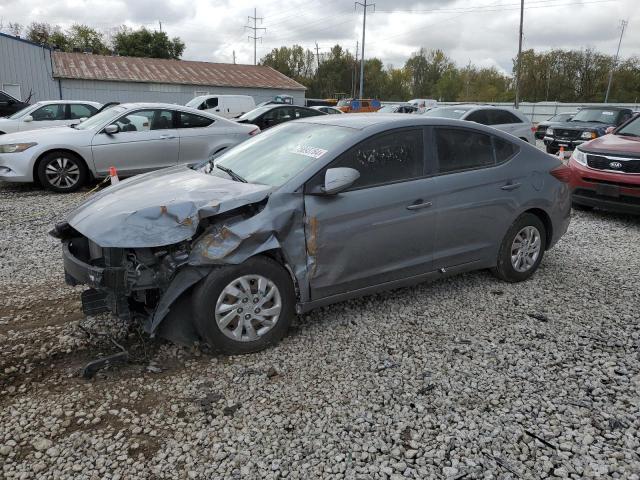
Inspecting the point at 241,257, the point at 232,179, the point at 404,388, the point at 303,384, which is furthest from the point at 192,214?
the point at 404,388

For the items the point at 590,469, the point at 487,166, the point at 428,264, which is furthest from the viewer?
the point at 487,166

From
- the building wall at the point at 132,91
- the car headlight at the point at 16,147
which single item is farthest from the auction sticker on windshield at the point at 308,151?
the building wall at the point at 132,91

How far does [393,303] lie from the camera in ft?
14.5

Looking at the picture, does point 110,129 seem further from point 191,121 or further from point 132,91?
point 132,91

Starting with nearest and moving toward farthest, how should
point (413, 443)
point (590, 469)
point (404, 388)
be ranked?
point (590, 469) < point (413, 443) < point (404, 388)

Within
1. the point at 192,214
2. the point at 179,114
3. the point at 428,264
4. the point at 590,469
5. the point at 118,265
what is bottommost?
the point at 590,469

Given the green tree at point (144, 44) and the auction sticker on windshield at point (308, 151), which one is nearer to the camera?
the auction sticker on windshield at point (308, 151)

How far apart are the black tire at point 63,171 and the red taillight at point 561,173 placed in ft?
25.2

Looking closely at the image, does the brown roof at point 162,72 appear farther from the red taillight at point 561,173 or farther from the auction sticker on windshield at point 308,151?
the red taillight at point 561,173

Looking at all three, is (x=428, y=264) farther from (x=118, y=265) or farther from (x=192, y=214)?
(x=118, y=265)

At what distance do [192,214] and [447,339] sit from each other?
2087 millimetres

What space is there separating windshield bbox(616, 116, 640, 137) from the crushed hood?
23.5 ft

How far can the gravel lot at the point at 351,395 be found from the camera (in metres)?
2.55

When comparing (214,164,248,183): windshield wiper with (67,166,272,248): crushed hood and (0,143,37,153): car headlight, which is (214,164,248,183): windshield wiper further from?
(0,143,37,153): car headlight
